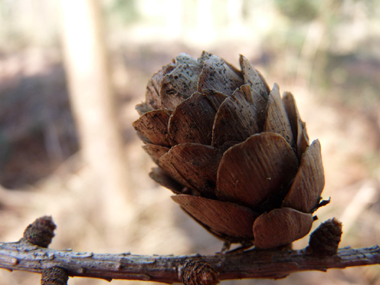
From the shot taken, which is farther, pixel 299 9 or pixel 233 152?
pixel 299 9

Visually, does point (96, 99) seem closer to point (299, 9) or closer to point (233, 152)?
point (233, 152)

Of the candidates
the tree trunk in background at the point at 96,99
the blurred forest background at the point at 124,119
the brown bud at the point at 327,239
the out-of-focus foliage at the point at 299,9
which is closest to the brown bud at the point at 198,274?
the brown bud at the point at 327,239

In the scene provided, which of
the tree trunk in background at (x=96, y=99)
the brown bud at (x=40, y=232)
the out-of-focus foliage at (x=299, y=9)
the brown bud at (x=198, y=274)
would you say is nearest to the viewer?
the brown bud at (x=198, y=274)

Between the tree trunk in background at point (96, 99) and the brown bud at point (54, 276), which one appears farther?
the tree trunk in background at point (96, 99)

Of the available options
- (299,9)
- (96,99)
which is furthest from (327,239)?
(299,9)

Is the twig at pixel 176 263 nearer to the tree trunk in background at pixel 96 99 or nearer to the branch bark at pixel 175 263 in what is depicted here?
the branch bark at pixel 175 263

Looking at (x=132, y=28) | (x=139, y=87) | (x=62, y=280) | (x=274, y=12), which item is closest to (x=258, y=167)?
(x=62, y=280)

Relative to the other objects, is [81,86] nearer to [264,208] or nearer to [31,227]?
[31,227]
